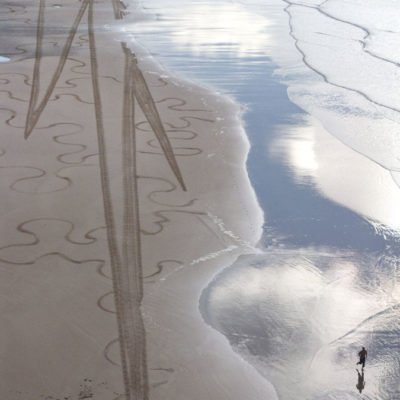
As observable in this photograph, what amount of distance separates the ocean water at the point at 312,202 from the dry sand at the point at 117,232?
0.23m

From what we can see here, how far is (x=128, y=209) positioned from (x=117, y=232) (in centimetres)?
53

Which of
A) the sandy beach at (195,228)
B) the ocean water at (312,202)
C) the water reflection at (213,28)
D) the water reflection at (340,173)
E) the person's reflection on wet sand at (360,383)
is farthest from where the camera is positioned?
the water reflection at (213,28)

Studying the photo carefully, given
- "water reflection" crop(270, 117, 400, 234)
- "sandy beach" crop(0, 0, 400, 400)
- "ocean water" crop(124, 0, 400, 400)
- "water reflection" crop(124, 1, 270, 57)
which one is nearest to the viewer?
"sandy beach" crop(0, 0, 400, 400)

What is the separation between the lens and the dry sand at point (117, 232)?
15.3 ft

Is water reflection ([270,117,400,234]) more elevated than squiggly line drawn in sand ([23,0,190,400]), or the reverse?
squiggly line drawn in sand ([23,0,190,400])

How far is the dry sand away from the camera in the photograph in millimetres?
4676

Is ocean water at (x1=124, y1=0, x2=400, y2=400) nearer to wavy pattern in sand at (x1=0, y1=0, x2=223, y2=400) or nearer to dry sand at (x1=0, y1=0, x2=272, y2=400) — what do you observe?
dry sand at (x1=0, y1=0, x2=272, y2=400)

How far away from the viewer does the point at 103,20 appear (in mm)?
17547

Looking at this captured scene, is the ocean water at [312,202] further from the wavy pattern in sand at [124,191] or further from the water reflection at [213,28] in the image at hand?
the wavy pattern in sand at [124,191]

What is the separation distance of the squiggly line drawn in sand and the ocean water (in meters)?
0.55

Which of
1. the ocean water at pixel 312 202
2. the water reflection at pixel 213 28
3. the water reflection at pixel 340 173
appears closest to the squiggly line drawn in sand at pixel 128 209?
the ocean water at pixel 312 202

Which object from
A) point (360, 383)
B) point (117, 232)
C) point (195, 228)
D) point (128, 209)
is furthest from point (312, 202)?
point (360, 383)

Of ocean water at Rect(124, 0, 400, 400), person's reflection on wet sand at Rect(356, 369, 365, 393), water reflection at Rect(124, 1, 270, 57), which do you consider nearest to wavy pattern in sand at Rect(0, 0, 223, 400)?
ocean water at Rect(124, 0, 400, 400)

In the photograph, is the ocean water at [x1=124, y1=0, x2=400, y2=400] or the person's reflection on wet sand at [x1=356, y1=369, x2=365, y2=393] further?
the ocean water at [x1=124, y1=0, x2=400, y2=400]
